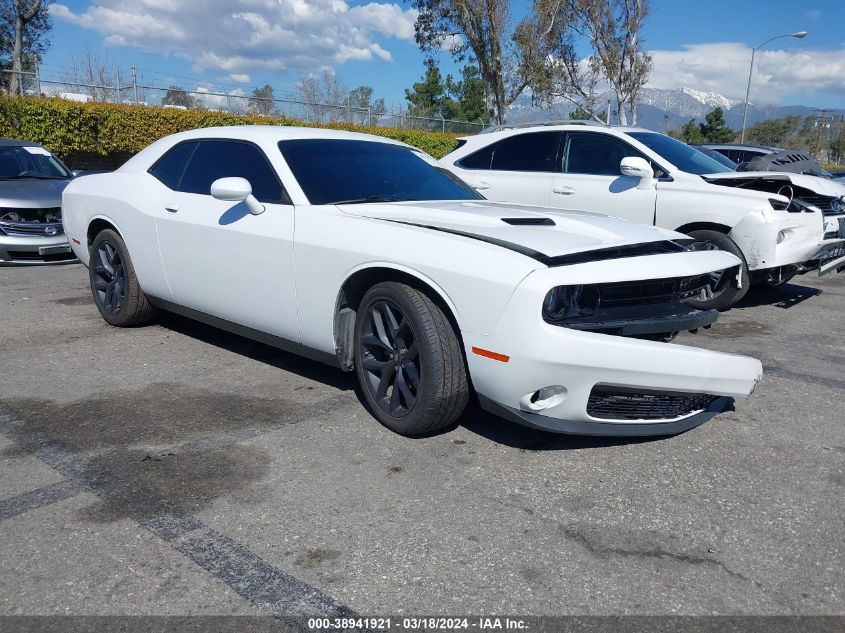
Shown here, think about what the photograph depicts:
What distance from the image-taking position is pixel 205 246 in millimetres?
4453

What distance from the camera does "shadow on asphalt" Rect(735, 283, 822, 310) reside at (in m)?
7.15

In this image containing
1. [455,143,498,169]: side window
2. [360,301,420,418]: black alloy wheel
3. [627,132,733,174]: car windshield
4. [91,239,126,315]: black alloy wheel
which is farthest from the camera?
[455,143,498,169]: side window

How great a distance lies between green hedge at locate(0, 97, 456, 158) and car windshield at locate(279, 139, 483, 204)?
12.2 metres

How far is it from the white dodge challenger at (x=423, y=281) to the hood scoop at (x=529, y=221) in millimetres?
16

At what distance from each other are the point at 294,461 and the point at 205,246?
5.69 ft

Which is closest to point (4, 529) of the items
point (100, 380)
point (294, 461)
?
point (294, 461)

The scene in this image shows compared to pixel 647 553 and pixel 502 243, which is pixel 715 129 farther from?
pixel 647 553

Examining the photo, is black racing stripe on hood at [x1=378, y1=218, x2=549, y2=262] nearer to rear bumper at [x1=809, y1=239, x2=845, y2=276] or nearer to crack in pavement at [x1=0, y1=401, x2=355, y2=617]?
crack in pavement at [x1=0, y1=401, x2=355, y2=617]

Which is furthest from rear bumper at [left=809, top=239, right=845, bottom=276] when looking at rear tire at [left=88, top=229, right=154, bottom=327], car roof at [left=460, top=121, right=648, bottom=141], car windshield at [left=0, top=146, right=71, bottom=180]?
car windshield at [left=0, top=146, right=71, bottom=180]

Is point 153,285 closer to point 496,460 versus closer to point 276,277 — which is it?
point 276,277

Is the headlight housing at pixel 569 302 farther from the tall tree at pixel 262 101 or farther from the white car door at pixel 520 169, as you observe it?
the tall tree at pixel 262 101

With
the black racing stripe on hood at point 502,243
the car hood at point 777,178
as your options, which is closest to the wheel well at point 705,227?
the car hood at point 777,178

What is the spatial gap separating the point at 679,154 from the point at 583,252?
4.57m

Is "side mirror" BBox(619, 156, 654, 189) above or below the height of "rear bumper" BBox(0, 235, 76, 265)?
above
